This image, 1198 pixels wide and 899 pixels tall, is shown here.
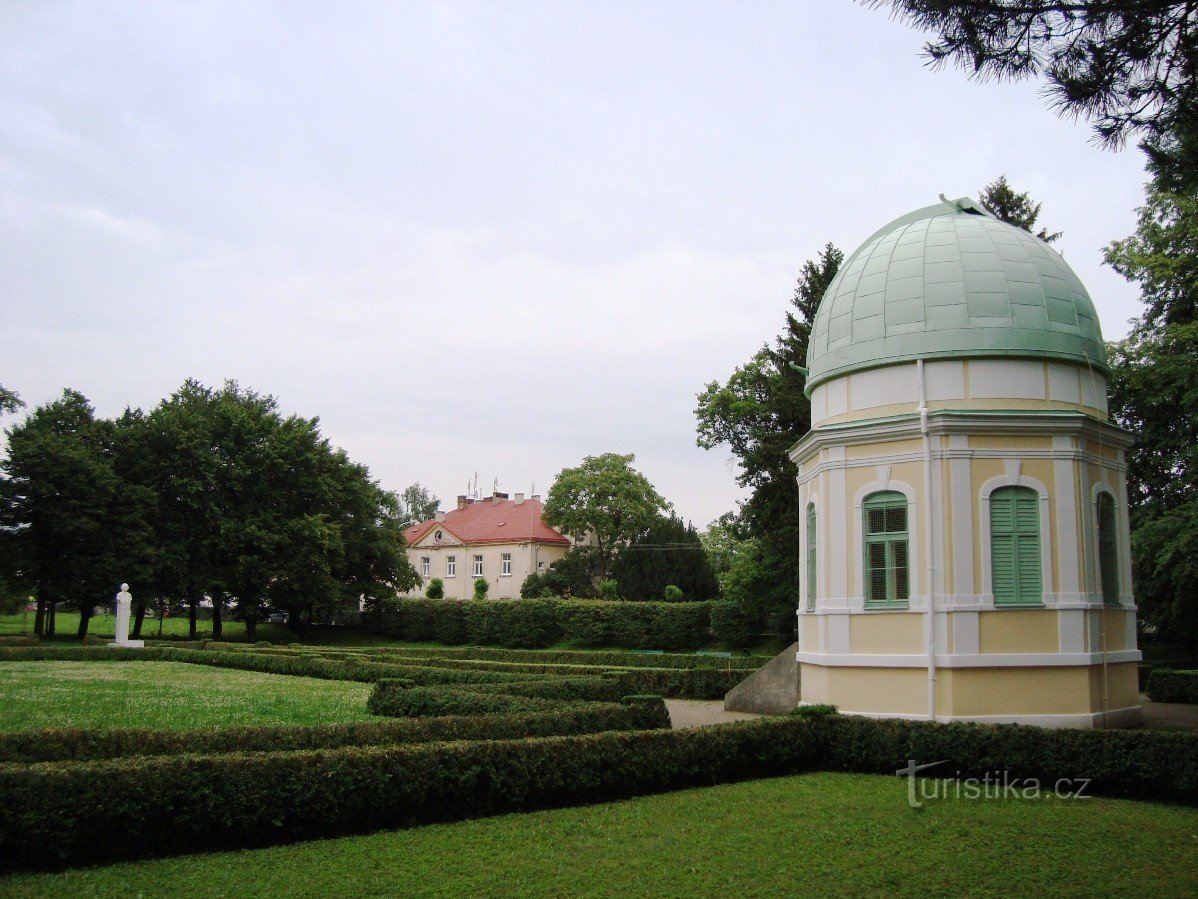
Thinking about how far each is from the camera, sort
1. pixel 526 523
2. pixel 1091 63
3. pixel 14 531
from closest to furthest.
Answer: pixel 1091 63 → pixel 14 531 → pixel 526 523

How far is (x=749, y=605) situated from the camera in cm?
4272

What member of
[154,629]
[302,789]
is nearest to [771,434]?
[302,789]

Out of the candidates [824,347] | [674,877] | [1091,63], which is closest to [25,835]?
[674,877]

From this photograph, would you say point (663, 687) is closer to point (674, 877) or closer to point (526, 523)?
point (674, 877)

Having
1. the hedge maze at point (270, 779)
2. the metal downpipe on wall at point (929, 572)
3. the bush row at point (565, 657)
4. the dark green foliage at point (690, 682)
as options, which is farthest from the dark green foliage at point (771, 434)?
the hedge maze at point (270, 779)

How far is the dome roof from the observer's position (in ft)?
58.1

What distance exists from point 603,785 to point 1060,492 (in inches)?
390

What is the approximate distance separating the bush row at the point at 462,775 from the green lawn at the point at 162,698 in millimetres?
5621

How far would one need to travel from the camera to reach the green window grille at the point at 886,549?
17312 millimetres

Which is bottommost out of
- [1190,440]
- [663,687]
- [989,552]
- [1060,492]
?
[663,687]

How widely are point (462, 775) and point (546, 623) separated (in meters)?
40.2

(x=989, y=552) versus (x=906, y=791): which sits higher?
(x=989, y=552)

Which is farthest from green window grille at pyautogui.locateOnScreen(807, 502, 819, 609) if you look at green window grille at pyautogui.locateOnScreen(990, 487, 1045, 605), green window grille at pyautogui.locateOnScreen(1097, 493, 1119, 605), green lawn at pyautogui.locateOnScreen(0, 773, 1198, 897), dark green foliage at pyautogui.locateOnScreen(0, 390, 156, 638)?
dark green foliage at pyautogui.locateOnScreen(0, 390, 156, 638)

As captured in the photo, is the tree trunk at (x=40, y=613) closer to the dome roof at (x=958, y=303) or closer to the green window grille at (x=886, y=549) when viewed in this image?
the dome roof at (x=958, y=303)
